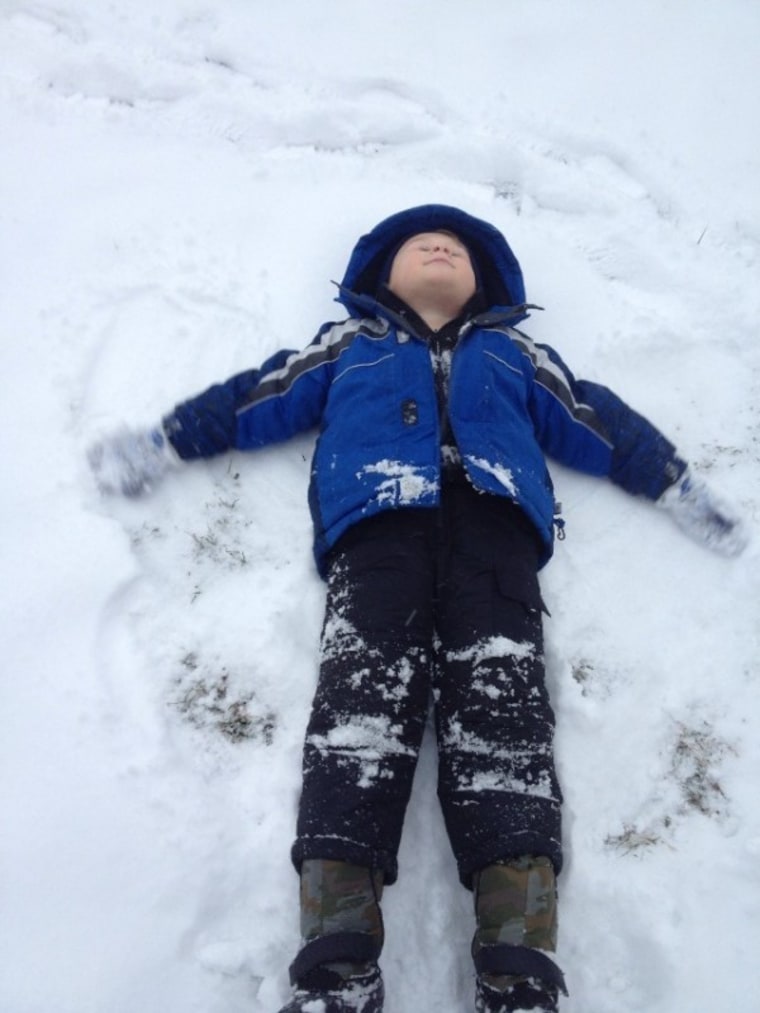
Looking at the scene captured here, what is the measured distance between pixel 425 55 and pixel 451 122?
60cm

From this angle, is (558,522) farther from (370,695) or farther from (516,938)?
(516,938)

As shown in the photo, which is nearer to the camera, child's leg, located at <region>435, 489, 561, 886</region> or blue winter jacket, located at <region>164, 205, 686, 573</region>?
child's leg, located at <region>435, 489, 561, 886</region>

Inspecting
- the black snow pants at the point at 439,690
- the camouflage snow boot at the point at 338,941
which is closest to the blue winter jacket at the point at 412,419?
the black snow pants at the point at 439,690

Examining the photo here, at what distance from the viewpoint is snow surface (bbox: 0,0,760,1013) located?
2.53 metres

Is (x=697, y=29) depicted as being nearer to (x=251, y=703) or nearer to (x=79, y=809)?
(x=251, y=703)

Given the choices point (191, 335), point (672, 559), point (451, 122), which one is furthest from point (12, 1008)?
point (451, 122)

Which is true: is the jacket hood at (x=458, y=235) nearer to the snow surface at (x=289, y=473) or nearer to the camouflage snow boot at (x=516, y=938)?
the snow surface at (x=289, y=473)

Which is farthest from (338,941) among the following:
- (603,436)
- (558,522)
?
(603,436)

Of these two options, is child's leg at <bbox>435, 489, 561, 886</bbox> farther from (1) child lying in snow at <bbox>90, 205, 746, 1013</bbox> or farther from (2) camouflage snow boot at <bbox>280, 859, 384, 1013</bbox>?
(2) camouflage snow boot at <bbox>280, 859, 384, 1013</bbox>

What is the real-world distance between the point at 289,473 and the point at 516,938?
2.17 meters

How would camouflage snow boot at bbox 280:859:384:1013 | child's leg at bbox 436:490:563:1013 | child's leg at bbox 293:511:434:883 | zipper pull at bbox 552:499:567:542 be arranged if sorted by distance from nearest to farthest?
camouflage snow boot at bbox 280:859:384:1013 → child's leg at bbox 436:490:563:1013 → child's leg at bbox 293:511:434:883 → zipper pull at bbox 552:499:567:542

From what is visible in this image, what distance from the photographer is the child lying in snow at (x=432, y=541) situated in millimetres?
2320

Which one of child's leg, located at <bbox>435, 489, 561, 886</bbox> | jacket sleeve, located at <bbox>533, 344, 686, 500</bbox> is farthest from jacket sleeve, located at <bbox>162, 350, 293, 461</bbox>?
jacket sleeve, located at <bbox>533, 344, 686, 500</bbox>

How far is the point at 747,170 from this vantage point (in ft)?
15.0
